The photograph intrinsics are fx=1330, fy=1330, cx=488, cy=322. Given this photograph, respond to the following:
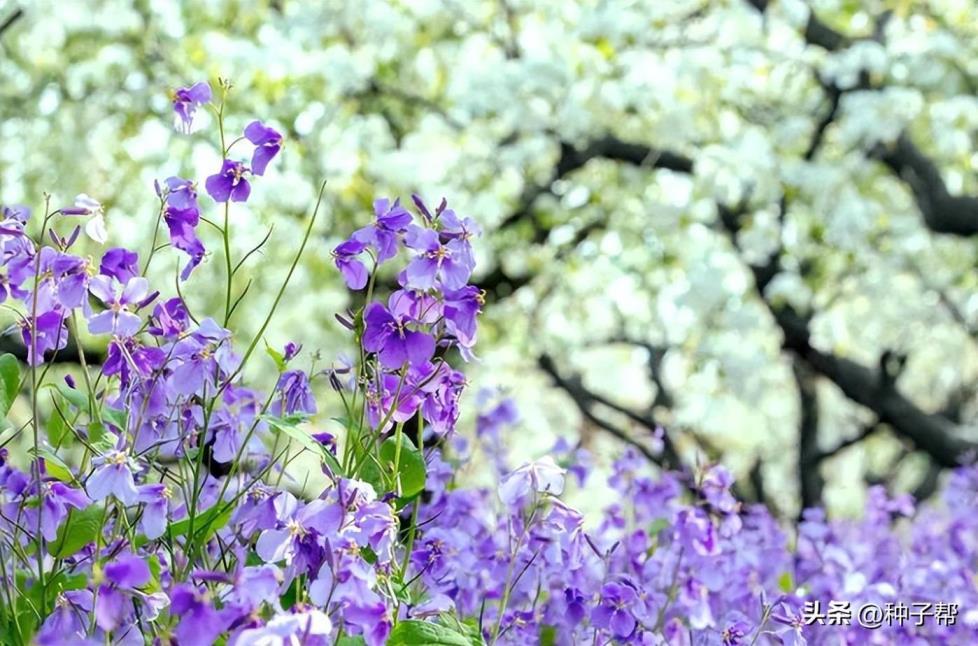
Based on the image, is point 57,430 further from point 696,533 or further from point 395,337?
point 696,533

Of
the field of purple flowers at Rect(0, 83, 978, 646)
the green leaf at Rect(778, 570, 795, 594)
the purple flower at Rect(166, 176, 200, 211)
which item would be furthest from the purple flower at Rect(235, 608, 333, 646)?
the green leaf at Rect(778, 570, 795, 594)

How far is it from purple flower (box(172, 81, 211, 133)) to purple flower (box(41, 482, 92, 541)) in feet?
1.56

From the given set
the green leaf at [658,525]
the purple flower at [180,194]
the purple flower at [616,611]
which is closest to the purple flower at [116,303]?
the purple flower at [180,194]

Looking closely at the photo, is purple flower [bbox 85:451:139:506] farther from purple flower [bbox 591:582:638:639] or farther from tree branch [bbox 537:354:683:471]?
tree branch [bbox 537:354:683:471]

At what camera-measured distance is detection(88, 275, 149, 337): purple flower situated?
1.45 metres

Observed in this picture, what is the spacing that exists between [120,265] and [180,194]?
0.38 ft

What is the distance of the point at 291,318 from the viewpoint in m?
6.78

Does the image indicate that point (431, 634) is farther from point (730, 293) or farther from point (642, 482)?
point (730, 293)

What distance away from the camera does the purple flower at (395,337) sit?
1396 mm

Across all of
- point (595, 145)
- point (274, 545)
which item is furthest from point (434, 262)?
point (595, 145)

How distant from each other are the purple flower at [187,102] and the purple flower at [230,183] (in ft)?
0.51

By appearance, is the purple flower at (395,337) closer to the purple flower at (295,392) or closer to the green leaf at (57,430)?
the purple flower at (295,392)

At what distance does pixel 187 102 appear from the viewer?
163cm

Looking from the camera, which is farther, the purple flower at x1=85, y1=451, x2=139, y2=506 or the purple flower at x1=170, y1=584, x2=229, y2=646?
the purple flower at x1=85, y1=451, x2=139, y2=506
